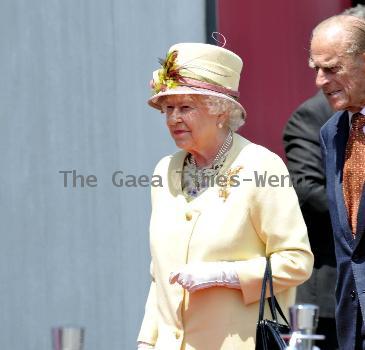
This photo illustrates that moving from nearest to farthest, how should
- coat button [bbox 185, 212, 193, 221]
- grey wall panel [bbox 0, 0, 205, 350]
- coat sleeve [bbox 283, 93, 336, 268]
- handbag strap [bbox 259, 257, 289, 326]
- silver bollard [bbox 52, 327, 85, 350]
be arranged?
silver bollard [bbox 52, 327, 85, 350] < handbag strap [bbox 259, 257, 289, 326] < coat button [bbox 185, 212, 193, 221] < grey wall panel [bbox 0, 0, 205, 350] < coat sleeve [bbox 283, 93, 336, 268]

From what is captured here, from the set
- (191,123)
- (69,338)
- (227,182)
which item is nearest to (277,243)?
(227,182)

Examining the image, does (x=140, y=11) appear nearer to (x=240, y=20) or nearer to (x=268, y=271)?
(x=240, y=20)

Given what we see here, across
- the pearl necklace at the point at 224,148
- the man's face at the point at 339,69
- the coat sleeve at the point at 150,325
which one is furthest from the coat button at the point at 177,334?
the man's face at the point at 339,69

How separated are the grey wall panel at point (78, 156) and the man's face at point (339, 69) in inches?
81.7

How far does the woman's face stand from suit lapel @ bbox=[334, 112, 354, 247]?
1.51ft

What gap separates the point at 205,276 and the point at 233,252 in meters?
0.17

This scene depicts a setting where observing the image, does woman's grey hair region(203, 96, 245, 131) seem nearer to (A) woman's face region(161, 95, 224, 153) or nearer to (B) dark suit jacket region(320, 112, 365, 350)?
(A) woman's face region(161, 95, 224, 153)

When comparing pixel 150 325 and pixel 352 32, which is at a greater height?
pixel 352 32

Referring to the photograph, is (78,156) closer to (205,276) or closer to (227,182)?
(227,182)

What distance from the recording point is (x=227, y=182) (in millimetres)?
5082

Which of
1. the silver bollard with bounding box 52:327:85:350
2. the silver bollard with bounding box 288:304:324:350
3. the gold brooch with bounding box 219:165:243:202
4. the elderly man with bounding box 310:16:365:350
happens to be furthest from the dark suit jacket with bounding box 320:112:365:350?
the silver bollard with bounding box 52:327:85:350

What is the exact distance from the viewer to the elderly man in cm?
496

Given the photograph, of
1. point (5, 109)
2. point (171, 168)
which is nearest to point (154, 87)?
point (171, 168)

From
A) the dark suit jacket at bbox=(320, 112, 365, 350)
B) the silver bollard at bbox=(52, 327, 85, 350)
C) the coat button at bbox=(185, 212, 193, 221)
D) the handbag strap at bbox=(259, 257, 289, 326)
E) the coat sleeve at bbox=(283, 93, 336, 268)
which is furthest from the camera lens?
the coat sleeve at bbox=(283, 93, 336, 268)
